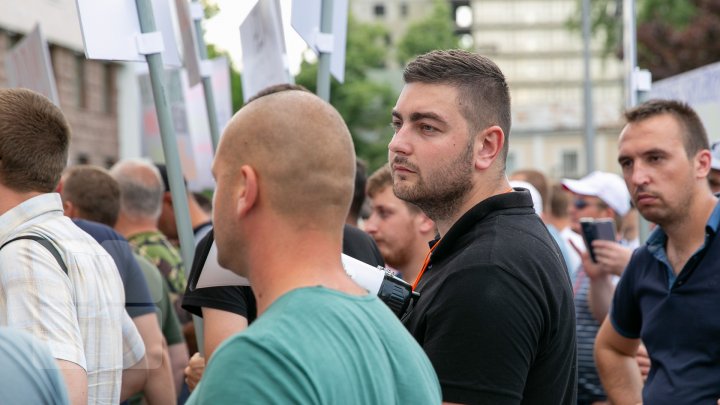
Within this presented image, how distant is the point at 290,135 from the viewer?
6.27 ft

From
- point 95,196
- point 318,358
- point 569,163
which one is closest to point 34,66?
point 95,196

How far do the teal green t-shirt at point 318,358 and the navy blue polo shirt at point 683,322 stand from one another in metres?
2.04

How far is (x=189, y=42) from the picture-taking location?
4.79 metres

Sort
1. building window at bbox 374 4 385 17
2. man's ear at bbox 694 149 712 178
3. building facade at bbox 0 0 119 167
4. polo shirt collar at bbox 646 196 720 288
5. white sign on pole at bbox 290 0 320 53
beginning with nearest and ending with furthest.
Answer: polo shirt collar at bbox 646 196 720 288, man's ear at bbox 694 149 712 178, white sign on pole at bbox 290 0 320 53, building facade at bbox 0 0 119 167, building window at bbox 374 4 385 17

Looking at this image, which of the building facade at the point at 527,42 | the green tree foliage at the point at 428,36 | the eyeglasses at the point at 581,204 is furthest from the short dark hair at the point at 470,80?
the building facade at the point at 527,42

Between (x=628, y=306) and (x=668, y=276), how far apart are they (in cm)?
30

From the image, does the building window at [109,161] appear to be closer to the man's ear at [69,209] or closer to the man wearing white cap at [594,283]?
the man wearing white cap at [594,283]

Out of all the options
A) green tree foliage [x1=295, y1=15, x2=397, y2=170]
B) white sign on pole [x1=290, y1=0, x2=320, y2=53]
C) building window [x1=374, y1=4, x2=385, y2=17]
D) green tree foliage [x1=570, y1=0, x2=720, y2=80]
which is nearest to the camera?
white sign on pole [x1=290, y1=0, x2=320, y2=53]

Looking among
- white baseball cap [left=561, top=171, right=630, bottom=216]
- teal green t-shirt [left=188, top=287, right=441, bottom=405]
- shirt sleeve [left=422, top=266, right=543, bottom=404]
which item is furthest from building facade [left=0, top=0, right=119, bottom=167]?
teal green t-shirt [left=188, top=287, right=441, bottom=405]

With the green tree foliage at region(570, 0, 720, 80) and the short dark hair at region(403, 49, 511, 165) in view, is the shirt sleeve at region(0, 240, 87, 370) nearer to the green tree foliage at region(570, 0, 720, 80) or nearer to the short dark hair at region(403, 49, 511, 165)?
the short dark hair at region(403, 49, 511, 165)

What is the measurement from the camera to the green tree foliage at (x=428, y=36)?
204 ft

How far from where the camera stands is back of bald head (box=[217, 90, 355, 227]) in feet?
6.21

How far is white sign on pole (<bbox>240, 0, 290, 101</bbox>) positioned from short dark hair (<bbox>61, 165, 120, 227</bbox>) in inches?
35.4

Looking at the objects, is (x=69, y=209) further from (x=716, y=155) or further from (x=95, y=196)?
(x=716, y=155)
